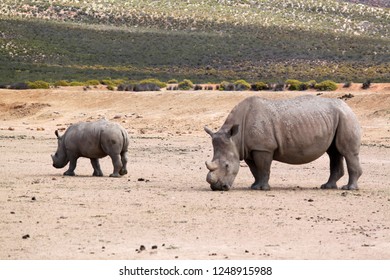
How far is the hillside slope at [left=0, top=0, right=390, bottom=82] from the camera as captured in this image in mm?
72000

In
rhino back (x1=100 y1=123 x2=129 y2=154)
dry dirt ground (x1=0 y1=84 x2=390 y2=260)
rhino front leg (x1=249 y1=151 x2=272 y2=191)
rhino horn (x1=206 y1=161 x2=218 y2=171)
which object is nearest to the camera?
dry dirt ground (x1=0 y1=84 x2=390 y2=260)

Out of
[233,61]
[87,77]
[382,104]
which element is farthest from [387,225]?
[233,61]

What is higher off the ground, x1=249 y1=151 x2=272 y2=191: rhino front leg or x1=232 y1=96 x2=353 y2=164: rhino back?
x1=232 y1=96 x2=353 y2=164: rhino back

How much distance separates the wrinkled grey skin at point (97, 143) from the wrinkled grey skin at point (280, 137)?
8.06 ft

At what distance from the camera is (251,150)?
57.9 feet

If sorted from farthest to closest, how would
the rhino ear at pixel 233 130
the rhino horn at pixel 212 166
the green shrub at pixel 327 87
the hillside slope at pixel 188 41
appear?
the hillside slope at pixel 188 41, the green shrub at pixel 327 87, the rhino ear at pixel 233 130, the rhino horn at pixel 212 166

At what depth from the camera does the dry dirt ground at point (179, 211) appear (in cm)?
1128

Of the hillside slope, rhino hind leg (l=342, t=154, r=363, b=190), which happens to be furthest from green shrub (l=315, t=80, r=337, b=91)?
rhino hind leg (l=342, t=154, r=363, b=190)

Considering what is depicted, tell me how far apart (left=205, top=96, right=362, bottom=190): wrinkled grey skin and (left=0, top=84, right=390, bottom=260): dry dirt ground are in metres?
0.43

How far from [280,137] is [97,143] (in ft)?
12.8

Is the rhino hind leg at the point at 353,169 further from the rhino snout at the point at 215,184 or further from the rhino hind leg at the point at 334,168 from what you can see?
the rhino snout at the point at 215,184

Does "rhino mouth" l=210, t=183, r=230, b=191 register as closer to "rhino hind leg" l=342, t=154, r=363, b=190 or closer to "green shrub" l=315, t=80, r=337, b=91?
"rhino hind leg" l=342, t=154, r=363, b=190

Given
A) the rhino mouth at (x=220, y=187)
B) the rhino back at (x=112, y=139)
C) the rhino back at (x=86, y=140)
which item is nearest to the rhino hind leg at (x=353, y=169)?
the rhino mouth at (x=220, y=187)

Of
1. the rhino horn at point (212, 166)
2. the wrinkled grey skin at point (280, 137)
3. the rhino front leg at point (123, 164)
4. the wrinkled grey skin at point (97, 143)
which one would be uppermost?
the wrinkled grey skin at point (280, 137)
